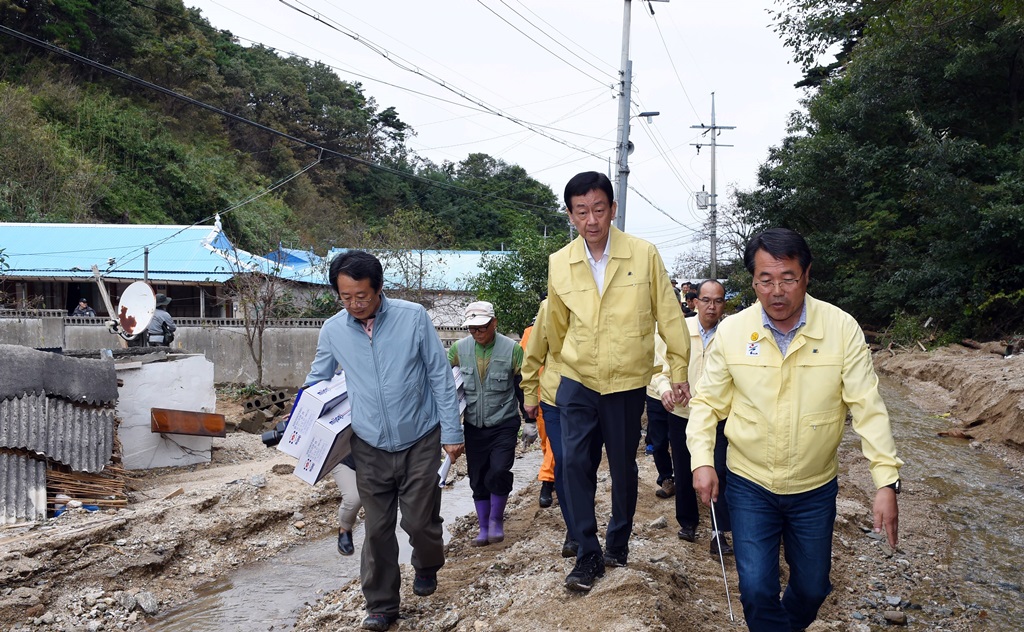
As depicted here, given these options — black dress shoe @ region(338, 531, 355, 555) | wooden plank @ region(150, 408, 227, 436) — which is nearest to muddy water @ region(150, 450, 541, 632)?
black dress shoe @ region(338, 531, 355, 555)

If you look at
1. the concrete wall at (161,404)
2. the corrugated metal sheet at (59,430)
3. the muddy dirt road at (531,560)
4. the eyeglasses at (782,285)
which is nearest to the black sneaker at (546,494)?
the muddy dirt road at (531,560)

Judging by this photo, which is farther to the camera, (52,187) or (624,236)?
(52,187)

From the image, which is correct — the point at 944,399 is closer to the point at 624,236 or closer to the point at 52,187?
the point at 624,236

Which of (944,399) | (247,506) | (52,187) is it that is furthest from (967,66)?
(52,187)

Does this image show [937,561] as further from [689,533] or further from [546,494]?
[546,494]

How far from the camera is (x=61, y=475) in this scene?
7906 millimetres

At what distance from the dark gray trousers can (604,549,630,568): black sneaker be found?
104 centimetres

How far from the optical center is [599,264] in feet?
15.1

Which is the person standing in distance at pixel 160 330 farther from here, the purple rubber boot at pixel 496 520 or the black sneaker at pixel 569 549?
the black sneaker at pixel 569 549

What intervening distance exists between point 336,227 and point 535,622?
127 ft

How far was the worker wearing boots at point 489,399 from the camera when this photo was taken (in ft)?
21.6

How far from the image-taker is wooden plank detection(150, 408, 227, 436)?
10914 mm

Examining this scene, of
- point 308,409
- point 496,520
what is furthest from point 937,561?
point 308,409

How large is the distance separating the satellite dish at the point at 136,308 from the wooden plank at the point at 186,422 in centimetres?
314
